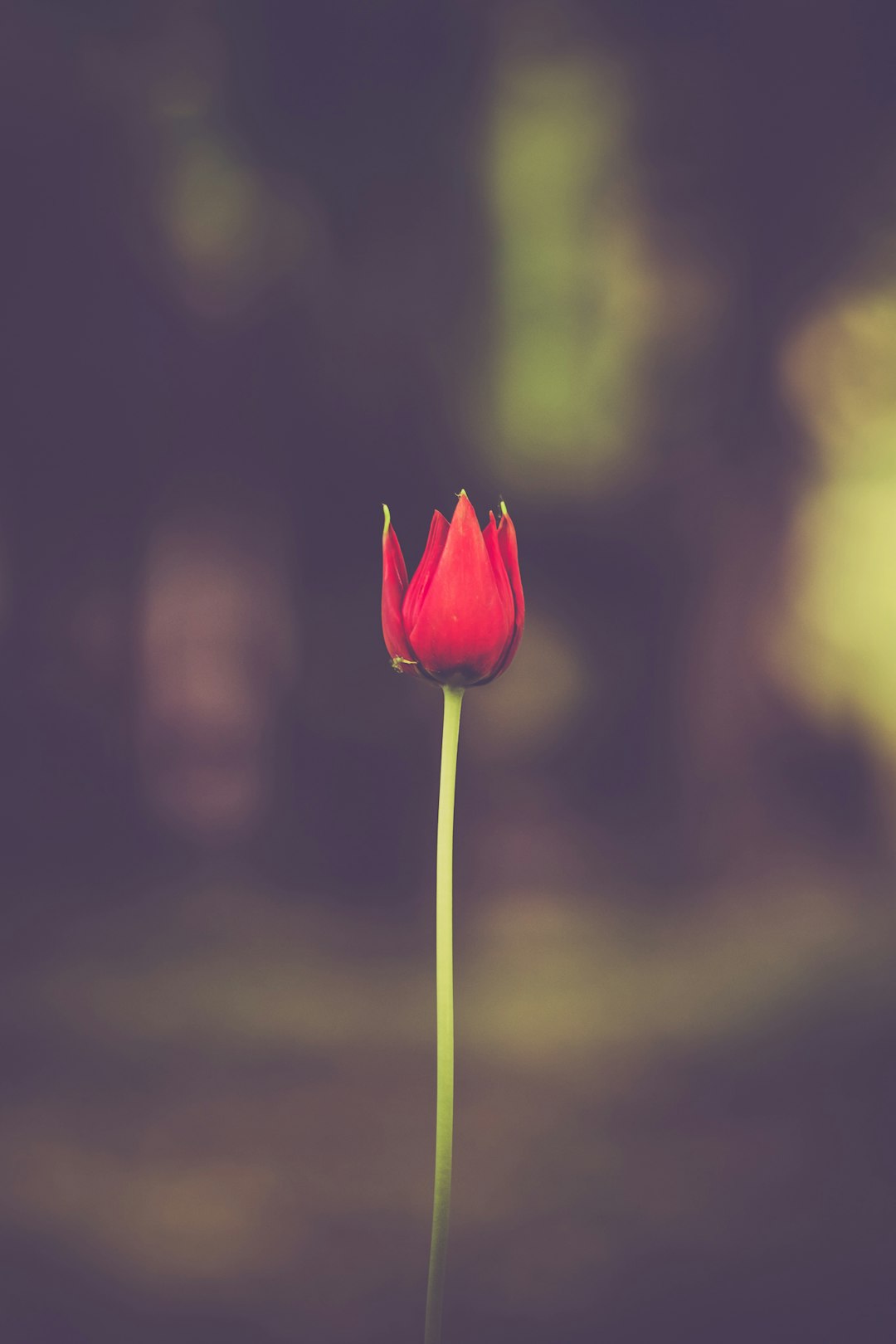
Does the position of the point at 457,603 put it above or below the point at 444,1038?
above

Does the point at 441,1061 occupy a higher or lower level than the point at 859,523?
lower

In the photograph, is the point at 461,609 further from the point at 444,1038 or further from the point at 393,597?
the point at 444,1038

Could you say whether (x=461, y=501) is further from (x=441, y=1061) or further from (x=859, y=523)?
(x=859, y=523)

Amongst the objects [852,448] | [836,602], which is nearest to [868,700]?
[836,602]

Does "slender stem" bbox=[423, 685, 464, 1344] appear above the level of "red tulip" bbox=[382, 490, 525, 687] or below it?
below

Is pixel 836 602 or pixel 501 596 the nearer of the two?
pixel 501 596

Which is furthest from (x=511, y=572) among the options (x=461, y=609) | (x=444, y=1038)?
(x=444, y=1038)
